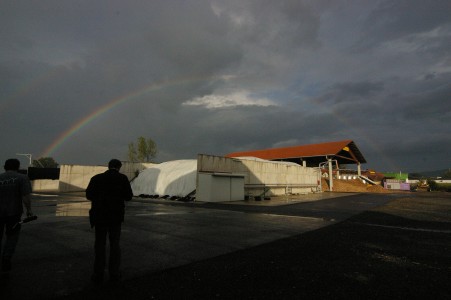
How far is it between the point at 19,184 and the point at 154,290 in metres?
3.37

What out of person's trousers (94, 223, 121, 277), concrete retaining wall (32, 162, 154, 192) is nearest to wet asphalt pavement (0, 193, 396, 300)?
person's trousers (94, 223, 121, 277)

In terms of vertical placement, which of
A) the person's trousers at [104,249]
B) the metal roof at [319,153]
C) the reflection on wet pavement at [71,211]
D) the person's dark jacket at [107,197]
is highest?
the metal roof at [319,153]

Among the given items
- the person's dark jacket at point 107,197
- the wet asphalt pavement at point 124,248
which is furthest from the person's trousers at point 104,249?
the wet asphalt pavement at point 124,248

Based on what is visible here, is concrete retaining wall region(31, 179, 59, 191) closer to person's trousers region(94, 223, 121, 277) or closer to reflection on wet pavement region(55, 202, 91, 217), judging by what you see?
reflection on wet pavement region(55, 202, 91, 217)

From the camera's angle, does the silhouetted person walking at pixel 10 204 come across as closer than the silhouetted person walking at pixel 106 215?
No

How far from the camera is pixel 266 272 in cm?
533

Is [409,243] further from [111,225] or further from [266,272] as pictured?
[111,225]

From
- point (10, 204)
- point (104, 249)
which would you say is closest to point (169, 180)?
point (10, 204)

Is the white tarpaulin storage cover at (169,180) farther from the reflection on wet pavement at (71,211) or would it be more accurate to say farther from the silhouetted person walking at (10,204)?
the silhouetted person walking at (10,204)

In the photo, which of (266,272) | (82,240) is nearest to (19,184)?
(82,240)

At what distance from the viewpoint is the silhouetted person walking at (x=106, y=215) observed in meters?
4.72

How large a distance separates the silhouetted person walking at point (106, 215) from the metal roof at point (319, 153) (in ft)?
154

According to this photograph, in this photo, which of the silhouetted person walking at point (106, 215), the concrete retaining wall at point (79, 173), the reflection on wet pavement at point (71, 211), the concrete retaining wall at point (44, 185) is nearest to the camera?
the silhouetted person walking at point (106, 215)

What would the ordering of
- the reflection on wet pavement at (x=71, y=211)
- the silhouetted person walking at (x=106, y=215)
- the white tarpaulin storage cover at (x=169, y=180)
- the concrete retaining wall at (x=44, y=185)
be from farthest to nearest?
the concrete retaining wall at (x=44, y=185) → the white tarpaulin storage cover at (x=169, y=180) → the reflection on wet pavement at (x=71, y=211) → the silhouetted person walking at (x=106, y=215)
